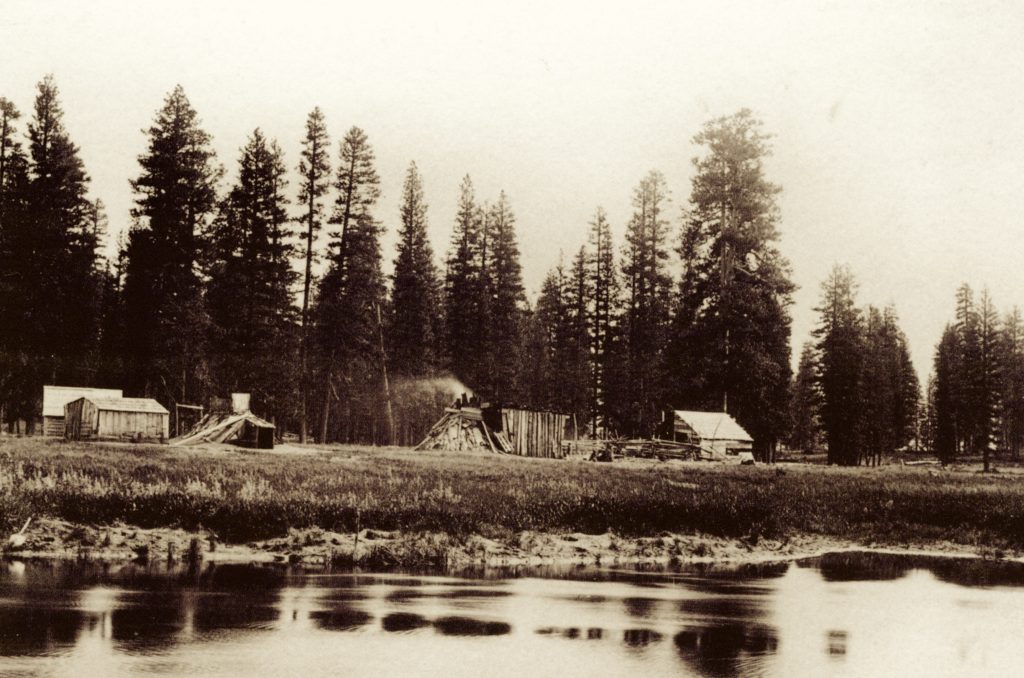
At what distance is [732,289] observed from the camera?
6450 cm

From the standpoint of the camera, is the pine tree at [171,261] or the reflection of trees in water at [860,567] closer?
the reflection of trees in water at [860,567]

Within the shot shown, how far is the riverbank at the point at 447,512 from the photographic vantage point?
2341cm

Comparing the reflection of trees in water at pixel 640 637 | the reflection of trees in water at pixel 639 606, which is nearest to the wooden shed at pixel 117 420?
the reflection of trees in water at pixel 639 606

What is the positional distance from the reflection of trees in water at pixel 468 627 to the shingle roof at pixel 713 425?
43.9m

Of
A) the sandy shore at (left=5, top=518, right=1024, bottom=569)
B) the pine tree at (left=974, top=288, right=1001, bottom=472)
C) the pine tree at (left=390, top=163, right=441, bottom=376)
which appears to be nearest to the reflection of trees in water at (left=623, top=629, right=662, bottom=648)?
the sandy shore at (left=5, top=518, right=1024, bottom=569)

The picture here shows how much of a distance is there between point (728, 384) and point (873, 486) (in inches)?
991

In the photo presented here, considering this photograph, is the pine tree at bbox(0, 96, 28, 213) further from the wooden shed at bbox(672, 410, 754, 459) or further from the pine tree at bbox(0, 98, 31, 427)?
the wooden shed at bbox(672, 410, 754, 459)

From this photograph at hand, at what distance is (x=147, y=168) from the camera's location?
62.8m

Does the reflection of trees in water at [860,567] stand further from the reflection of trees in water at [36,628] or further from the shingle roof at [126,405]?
the shingle roof at [126,405]

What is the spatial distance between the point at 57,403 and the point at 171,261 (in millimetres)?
10488

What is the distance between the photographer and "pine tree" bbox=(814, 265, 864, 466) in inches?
3536

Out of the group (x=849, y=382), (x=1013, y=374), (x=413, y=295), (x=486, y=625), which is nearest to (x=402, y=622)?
(x=486, y=625)

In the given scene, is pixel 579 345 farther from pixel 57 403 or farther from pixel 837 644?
pixel 837 644

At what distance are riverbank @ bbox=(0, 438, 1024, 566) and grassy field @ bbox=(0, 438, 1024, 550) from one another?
2.1 inches
